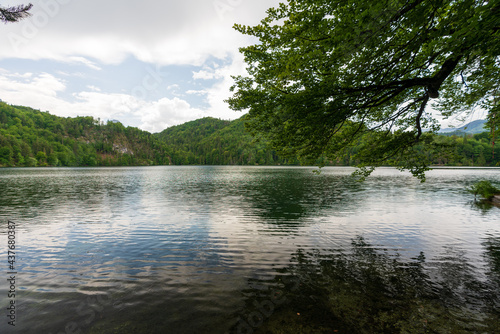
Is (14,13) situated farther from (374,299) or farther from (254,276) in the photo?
(374,299)

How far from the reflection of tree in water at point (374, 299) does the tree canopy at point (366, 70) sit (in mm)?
6142

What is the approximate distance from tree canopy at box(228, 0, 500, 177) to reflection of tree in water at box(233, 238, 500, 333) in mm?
6142

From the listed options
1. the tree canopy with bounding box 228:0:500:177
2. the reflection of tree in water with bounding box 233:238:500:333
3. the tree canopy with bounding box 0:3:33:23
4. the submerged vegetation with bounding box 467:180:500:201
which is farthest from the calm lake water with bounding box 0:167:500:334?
the submerged vegetation with bounding box 467:180:500:201

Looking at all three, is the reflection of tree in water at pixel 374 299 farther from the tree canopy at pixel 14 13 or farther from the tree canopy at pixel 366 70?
the tree canopy at pixel 14 13

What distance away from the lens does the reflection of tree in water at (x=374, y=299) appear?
6.42m

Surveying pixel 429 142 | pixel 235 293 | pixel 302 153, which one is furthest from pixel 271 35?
pixel 235 293

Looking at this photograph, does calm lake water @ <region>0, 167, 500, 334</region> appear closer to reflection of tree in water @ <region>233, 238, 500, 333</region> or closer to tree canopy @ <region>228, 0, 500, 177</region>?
reflection of tree in water @ <region>233, 238, 500, 333</region>

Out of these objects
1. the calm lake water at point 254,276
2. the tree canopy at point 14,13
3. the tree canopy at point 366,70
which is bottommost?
the calm lake water at point 254,276

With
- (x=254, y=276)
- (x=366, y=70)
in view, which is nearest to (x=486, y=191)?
(x=366, y=70)

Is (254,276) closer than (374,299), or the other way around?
(374,299)

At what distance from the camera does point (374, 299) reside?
303 inches

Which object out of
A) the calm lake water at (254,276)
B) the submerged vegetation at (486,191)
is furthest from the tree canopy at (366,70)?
the submerged vegetation at (486,191)

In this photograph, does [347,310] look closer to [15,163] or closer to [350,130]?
[350,130]

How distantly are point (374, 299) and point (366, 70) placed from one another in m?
9.00
